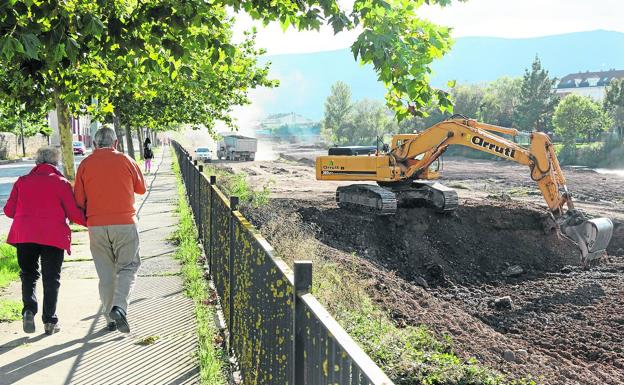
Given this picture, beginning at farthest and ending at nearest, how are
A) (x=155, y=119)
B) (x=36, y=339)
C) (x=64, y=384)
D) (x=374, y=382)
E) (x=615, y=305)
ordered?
1. (x=155, y=119)
2. (x=615, y=305)
3. (x=36, y=339)
4. (x=64, y=384)
5. (x=374, y=382)

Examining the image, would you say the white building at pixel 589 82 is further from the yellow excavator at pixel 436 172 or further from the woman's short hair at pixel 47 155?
the woman's short hair at pixel 47 155

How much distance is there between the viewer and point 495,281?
1535 centimetres

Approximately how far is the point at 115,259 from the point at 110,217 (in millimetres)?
434

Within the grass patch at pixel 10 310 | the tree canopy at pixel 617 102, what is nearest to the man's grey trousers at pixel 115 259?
the grass patch at pixel 10 310

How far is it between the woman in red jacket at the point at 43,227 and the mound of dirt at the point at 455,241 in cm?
984

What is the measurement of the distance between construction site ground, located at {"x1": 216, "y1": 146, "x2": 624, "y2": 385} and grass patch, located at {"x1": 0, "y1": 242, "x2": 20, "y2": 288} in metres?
4.65

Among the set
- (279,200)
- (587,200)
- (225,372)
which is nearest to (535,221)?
(279,200)

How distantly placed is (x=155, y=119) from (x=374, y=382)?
29.4 meters

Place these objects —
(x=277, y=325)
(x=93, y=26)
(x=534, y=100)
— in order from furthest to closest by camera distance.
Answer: (x=534, y=100)
(x=93, y=26)
(x=277, y=325)

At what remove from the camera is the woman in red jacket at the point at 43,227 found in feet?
20.8

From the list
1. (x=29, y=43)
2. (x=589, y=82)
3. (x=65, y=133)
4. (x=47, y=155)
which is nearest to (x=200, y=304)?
(x=47, y=155)

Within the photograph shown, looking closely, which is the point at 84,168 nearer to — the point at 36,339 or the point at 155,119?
the point at 36,339

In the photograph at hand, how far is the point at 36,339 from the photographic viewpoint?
6277 millimetres

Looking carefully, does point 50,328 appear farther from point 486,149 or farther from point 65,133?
point 486,149
